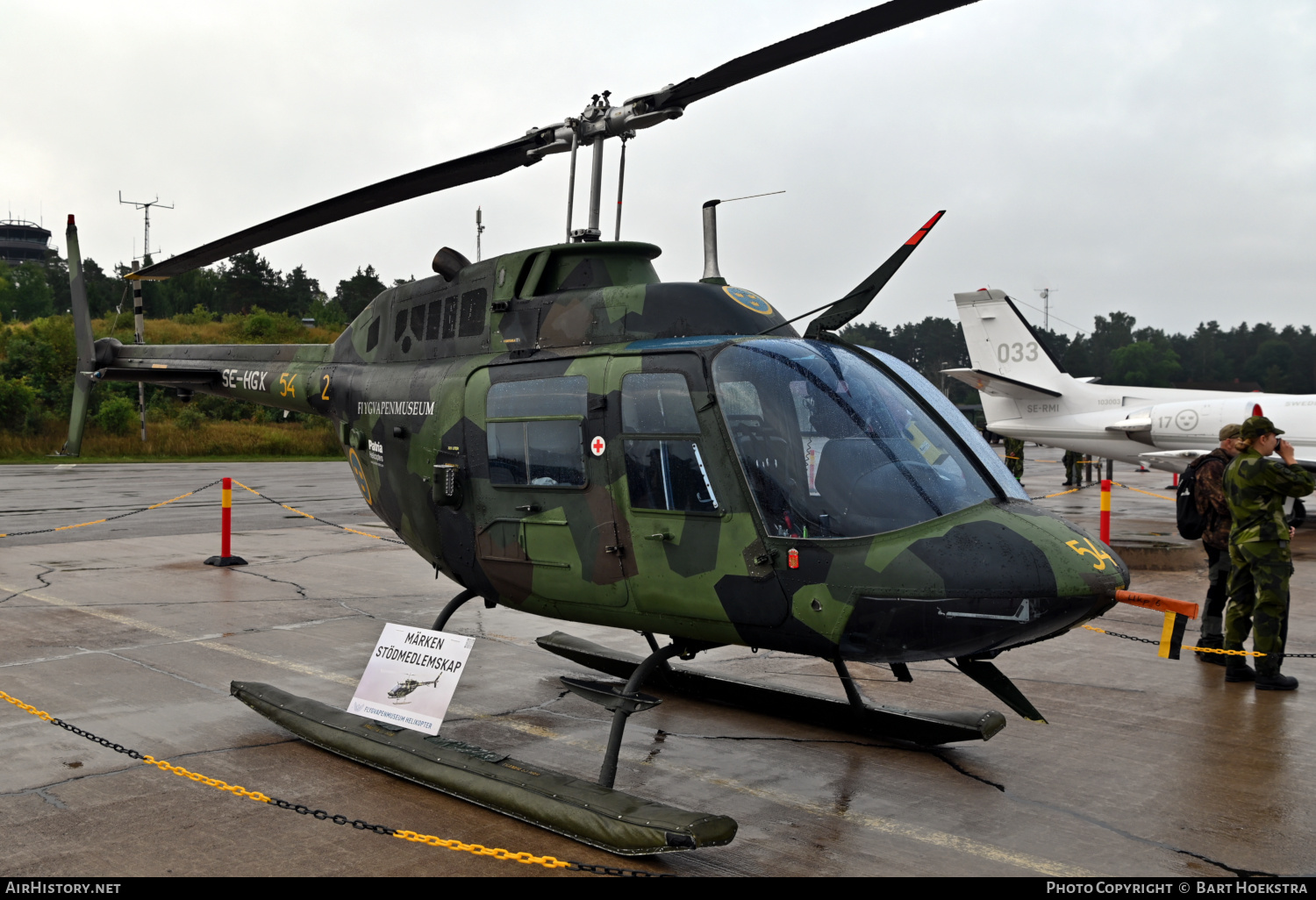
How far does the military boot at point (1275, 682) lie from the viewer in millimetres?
7172

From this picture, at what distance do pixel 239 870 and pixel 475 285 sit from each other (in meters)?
3.59

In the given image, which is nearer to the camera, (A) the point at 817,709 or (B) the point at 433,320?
(A) the point at 817,709

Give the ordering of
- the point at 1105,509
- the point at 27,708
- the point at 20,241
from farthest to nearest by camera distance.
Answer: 1. the point at 20,241
2. the point at 1105,509
3. the point at 27,708

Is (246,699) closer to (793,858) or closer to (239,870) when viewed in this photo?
(239,870)

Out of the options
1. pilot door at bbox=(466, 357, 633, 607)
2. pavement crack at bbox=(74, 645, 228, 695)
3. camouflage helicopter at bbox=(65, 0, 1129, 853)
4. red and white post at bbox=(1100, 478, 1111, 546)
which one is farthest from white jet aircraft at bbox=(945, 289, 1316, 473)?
pavement crack at bbox=(74, 645, 228, 695)

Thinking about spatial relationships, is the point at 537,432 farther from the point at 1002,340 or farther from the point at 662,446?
the point at 1002,340

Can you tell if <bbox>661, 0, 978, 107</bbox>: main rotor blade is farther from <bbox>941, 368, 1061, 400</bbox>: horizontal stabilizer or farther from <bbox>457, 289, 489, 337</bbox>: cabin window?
<bbox>941, 368, 1061, 400</bbox>: horizontal stabilizer

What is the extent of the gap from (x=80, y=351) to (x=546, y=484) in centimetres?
756

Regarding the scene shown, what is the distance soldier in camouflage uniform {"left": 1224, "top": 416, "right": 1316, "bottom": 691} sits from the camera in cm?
706

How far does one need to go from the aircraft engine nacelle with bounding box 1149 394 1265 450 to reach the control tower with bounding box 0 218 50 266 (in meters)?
152

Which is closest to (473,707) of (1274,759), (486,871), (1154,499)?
(486,871)

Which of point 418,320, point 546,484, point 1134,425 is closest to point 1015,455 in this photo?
point 1134,425

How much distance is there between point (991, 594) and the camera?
4074 millimetres

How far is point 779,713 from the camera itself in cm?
647
